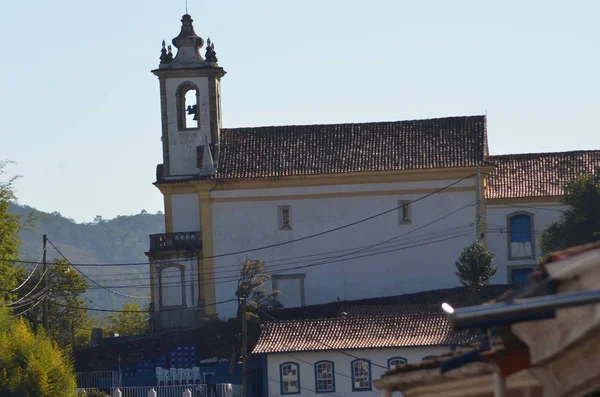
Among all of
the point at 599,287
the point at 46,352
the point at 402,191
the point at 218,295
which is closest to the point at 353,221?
the point at 402,191

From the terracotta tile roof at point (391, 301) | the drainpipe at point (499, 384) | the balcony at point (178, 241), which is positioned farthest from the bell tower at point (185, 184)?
the drainpipe at point (499, 384)

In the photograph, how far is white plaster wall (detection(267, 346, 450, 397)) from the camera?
40688 millimetres

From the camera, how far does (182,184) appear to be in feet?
173

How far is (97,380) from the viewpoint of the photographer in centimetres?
4481

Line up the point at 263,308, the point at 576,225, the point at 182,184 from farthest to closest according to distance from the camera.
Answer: the point at 182,184 → the point at 263,308 → the point at 576,225

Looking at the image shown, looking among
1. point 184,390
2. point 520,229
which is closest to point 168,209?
point 520,229

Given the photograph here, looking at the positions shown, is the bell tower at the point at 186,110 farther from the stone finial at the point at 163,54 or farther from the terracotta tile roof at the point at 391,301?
the terracotta tile roof at the point at 391,301

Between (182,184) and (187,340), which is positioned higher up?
(182,184)

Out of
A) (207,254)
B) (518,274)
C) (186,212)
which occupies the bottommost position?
(518,274)

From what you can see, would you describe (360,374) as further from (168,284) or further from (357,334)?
(168,284)

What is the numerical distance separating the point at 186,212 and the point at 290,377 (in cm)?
1281

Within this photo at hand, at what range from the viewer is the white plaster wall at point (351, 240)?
5066 cm

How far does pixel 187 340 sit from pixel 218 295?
3735 millimetres

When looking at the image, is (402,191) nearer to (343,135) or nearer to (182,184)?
(343,135)
